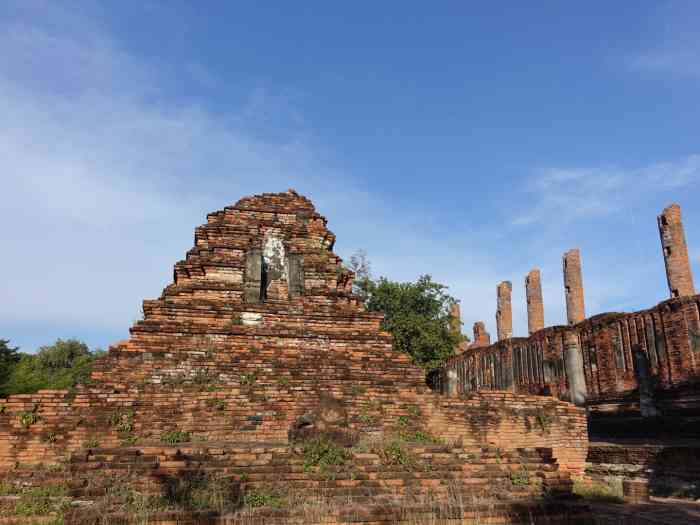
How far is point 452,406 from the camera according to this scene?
1078 centimetres

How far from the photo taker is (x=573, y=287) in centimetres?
2989

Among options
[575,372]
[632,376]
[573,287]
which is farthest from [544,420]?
[573,287]

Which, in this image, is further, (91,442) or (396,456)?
(91,442)

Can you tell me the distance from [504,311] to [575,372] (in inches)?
660

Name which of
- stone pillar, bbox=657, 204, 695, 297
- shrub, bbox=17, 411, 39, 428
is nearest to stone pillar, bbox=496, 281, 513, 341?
stone pillar, bbox=657, 204, 695, 297

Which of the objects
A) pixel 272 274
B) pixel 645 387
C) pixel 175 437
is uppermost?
pixel 272 274

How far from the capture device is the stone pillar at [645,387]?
16766mm

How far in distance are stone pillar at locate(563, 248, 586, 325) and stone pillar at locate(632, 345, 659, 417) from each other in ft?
39.7

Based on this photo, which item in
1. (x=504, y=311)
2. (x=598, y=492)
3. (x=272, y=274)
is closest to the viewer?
(x=598, y=492)

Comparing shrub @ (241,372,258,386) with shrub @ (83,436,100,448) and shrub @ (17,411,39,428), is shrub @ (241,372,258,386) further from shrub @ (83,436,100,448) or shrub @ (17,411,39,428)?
shrub @ (17,411,39,428)

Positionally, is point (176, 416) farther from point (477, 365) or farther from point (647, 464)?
point (477, 365)

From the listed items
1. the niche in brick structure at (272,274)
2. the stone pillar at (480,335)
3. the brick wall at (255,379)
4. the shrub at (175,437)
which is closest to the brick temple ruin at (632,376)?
the brick wall at (255,379)

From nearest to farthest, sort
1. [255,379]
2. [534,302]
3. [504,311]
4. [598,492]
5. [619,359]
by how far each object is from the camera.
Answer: [598,492], [255,379], [619,359], [534,302], [504,311]

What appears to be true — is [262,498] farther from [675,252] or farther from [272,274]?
[675,252]
